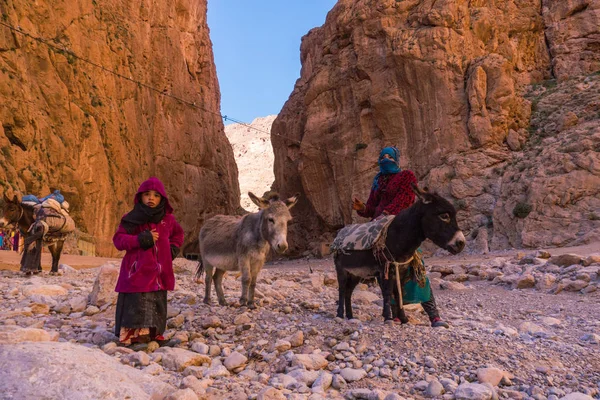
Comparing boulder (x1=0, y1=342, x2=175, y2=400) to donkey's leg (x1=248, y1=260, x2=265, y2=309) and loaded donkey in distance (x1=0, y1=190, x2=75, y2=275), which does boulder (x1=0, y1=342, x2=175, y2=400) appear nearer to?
donkey's leg (x1=248, y1=260, x2=265, y2=309)

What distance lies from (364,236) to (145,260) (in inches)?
97.5

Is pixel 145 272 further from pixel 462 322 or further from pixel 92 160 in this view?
pixel 92 160

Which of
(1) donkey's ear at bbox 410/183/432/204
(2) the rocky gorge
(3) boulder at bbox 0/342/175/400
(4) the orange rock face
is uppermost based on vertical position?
(4) the orange rock face

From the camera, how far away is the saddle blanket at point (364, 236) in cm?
480

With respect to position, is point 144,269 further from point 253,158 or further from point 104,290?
point 253,158

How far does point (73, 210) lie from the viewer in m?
20.8

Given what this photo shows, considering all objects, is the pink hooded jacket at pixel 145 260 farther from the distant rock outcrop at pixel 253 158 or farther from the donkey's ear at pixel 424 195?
the distant rock outcrop at pixel 253 158

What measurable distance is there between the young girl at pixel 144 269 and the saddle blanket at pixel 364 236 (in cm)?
216

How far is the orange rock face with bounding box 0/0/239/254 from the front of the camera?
18.1 metres

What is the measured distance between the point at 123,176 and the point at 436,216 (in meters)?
24.2

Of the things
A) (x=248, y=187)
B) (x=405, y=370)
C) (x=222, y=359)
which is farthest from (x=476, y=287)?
(x=248, y=187)

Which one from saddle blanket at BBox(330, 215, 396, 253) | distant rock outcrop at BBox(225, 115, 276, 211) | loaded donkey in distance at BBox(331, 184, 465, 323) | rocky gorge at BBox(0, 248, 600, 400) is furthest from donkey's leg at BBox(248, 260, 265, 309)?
distant rock outcrop at BBox(225, 115, 276, 211)

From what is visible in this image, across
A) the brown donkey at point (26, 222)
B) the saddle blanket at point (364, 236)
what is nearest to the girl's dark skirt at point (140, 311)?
the saddle blanket at point (364, 236)

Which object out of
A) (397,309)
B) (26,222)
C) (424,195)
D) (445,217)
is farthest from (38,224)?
(445,217)
